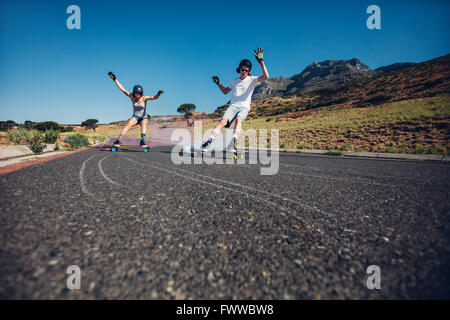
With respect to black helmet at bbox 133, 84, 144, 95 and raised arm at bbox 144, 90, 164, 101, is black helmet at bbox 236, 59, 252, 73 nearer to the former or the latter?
raised arm at bbox 144, 90, 164, 101

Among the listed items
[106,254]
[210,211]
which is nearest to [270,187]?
[210,211]

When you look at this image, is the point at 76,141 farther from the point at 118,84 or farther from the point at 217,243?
the point at 217,243

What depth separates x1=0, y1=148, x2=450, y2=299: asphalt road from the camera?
1134 mm

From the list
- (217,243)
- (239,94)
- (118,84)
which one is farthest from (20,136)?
(217,243)

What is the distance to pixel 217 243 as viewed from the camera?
5.26 feet

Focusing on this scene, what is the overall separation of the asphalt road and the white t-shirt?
4.17 m

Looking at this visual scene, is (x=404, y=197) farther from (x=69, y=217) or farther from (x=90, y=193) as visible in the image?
(x=90, y=193)

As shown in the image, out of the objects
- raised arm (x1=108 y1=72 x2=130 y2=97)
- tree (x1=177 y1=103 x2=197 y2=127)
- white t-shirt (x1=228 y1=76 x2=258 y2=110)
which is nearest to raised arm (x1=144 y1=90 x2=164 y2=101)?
raised arm (x1=108 y1=72 x2=130 y2=97)

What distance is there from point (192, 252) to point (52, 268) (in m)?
0.95

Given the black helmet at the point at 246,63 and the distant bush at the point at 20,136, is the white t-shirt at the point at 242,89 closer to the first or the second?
the black helmet at the point at 246,63

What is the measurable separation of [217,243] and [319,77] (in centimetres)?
16882
